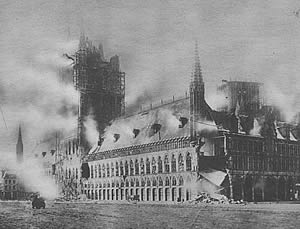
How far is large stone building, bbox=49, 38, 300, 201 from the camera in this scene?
5520 mm

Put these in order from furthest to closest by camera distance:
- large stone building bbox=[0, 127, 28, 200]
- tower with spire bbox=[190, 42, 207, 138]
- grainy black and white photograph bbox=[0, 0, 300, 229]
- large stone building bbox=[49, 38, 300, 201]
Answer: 1. large stone building bbox=[49, 38, 300, 201]
2. large stone building bbox=[0, 127, 28, 200]
3. tower with spire bbox=[190, 42, 207, 138]
4. grainy black and white photograph bbox=[0, 0, 300, 229]

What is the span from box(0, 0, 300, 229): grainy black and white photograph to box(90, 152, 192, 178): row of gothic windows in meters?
1.34

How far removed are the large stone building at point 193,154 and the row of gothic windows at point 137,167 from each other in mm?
15

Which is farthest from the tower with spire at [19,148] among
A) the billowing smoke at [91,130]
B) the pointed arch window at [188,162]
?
the pointed arch window at [188,162]

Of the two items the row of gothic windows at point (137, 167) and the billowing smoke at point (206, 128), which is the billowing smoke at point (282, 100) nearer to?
the billowing smoke at point (206, 128)

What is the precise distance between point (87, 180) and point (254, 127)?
3185 mm

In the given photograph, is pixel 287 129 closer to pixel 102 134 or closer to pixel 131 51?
pixel 131 51

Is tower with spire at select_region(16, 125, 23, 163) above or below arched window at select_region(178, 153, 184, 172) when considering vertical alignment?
above

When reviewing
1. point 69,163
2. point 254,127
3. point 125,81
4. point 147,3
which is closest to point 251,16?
point 147,3

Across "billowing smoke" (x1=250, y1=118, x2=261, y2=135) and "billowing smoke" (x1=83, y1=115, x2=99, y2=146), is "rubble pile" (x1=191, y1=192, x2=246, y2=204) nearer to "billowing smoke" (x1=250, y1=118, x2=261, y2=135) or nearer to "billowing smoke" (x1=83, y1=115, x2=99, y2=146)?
"billowing smoke" (x1=250, y1=118, x2=261, y2=135)

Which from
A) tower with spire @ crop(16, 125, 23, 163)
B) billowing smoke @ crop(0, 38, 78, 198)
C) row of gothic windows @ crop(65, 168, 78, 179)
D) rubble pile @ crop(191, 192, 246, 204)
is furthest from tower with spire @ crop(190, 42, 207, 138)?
row of gothic windows @ crop(65, 168, 78, 179)

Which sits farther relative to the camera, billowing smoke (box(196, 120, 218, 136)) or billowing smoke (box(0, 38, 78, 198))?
billowing smoke (box(196, 120, 218, 136))

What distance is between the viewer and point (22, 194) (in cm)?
726

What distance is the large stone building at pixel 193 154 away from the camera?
217 inches
